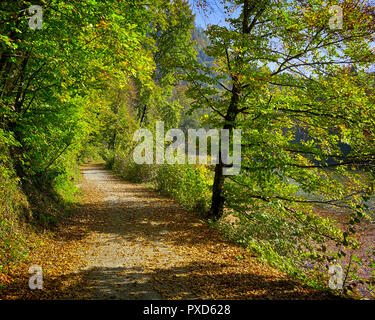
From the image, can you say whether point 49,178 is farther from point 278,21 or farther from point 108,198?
point 278,21

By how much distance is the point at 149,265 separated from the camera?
5.17 metres

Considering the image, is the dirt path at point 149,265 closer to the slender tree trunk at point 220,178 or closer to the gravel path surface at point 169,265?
the gravel path surface at point 169,265

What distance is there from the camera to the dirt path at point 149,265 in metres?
4.08

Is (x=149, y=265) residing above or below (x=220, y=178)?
below

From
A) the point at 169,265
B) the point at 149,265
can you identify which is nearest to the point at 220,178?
the point at 169,265

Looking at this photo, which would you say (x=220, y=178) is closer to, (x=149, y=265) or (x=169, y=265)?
(x=169, y=265)

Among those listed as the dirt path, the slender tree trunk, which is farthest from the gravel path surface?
the slender tree trunk

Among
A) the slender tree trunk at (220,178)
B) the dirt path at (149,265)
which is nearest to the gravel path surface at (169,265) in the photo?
the dirt path at (149,265)

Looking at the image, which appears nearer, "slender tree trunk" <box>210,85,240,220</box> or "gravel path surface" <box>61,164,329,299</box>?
"gravel path surface" <box>61,164,329,299</box>

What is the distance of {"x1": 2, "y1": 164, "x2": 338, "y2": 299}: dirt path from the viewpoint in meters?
4.08

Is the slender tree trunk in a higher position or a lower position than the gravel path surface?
higher

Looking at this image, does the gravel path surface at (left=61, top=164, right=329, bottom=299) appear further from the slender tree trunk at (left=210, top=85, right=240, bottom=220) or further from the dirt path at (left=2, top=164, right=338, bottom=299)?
the slender tree trunk at (left=210, top=85, right=240, bottom=220)

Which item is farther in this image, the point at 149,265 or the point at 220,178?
the point at 220,178

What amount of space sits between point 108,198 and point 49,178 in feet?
11.8
